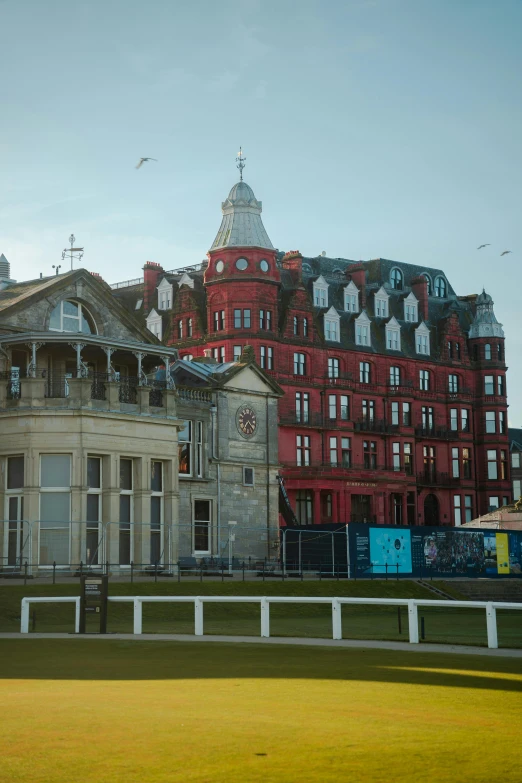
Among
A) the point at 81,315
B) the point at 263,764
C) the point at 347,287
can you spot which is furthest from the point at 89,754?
the point at 347,287

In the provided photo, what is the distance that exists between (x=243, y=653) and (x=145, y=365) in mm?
30111

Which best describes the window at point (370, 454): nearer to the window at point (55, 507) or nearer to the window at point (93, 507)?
the window at point (93, 507)

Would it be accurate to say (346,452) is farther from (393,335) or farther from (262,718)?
(262,718)

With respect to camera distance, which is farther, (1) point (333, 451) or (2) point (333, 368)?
(2) point (333, 368)

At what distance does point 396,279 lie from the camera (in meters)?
103

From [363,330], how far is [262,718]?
260ft

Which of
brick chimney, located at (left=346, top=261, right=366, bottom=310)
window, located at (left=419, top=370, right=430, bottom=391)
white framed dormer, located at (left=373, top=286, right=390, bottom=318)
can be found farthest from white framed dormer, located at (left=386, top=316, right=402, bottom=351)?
window, located at (left=419, top=370, right=430, bottom=391)

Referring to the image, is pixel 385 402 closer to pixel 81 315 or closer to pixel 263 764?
pixel 81 315

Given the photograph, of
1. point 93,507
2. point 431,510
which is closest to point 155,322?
point 431,510

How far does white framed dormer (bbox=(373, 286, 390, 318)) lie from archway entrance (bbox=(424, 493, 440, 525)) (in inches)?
595

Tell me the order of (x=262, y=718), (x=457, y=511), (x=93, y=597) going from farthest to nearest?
(x=457, y=511), (x=93, y=597), (x=262, y=718)

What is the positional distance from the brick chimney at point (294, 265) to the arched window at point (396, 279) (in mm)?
16681

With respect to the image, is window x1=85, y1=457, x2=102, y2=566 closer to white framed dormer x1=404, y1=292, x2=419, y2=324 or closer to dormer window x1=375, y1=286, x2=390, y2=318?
dormer window x1=375, y1=286, x2=390, y2=318

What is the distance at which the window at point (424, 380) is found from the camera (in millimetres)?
95750
